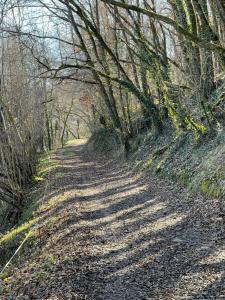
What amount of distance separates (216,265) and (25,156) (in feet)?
49.8

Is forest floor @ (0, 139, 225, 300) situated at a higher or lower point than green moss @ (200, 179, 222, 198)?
lower

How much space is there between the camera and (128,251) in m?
8.11

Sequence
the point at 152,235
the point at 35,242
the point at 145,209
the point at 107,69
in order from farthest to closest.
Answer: the point at 107,69, the point at 145,209, the point at 35,242, the point at 152,235

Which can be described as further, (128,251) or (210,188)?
(210,188)

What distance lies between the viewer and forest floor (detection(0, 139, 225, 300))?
625 cm

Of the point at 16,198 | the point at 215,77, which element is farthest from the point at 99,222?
the point at 215,77

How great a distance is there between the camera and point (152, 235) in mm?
8836

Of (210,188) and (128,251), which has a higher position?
(210,188)

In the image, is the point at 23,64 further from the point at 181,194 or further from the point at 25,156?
the point at 181,194

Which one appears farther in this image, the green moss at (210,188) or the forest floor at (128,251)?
the green moss at (210,188)

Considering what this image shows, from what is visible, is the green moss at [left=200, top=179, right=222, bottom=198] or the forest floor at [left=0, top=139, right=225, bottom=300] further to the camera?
the green moss at [left=200, top=179, right=222, bottom=198]

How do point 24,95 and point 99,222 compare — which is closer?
point 99,222

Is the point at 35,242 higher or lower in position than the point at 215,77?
lower

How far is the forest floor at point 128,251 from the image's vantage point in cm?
625
